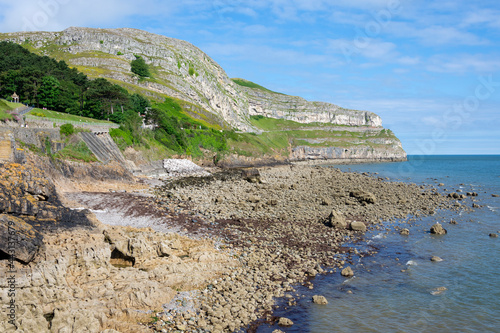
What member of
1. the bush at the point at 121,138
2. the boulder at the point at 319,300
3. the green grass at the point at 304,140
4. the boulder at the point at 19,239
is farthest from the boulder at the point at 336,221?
the green grass at the point at 304,140

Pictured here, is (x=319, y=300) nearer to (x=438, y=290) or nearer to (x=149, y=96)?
(x=438, y=290)

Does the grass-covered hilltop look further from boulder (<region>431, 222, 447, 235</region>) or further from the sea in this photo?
boulder (<region>431, 222, 447, 235</region>)

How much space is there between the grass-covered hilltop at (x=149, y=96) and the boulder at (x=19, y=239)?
29237mm

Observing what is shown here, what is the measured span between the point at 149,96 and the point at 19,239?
321ft

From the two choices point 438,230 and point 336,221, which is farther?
point 438,230

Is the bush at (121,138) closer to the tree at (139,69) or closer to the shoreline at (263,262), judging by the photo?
the shoreline at (263,262)

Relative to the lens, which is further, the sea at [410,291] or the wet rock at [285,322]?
the sea at [410,291]

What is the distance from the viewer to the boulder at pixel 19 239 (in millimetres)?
13125

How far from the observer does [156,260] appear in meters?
18.2

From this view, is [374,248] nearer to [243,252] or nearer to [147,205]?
[243,252]

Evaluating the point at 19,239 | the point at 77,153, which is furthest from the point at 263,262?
the point at 77,153

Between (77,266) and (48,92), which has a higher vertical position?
(48,92)

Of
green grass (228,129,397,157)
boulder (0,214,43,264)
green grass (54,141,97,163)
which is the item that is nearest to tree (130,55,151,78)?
green grass (228,129,397,157)

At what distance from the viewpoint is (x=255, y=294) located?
16.3 m
